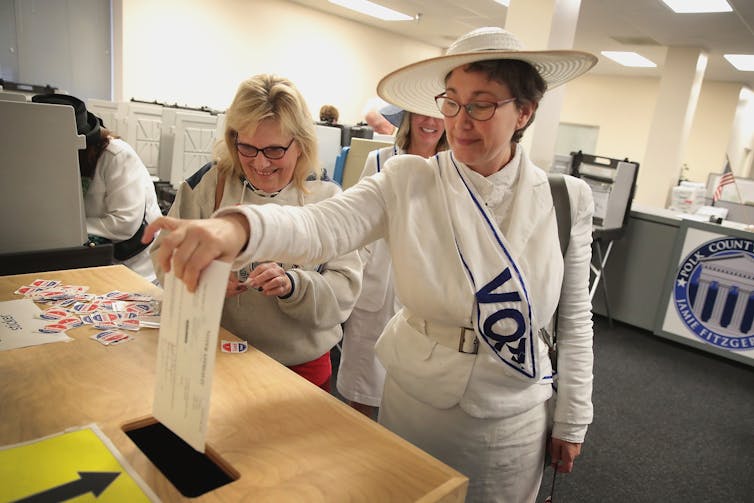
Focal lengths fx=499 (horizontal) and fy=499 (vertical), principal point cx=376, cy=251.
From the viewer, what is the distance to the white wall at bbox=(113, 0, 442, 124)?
22.7 ft

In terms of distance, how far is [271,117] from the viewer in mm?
1429

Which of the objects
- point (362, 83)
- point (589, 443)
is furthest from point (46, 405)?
point (362, 83)

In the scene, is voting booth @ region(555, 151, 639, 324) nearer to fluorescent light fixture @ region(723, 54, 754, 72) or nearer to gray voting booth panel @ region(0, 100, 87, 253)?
gray voting booth panel @ region(0, 100, 87, 253)

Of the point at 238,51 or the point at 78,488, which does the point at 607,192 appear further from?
the point at 238,51

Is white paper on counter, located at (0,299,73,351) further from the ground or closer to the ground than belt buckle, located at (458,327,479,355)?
closer to the ground

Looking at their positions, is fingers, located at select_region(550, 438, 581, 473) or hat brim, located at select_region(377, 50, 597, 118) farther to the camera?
fingers, located at select_region(550, 438, 581, 473)

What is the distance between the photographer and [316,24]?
9.05 meters

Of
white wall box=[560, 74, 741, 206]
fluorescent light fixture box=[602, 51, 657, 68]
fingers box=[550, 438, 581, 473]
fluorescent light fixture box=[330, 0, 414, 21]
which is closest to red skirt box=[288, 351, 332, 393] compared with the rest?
fingers box=[550, 438, 581, 473]

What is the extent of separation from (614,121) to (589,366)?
1286 cm

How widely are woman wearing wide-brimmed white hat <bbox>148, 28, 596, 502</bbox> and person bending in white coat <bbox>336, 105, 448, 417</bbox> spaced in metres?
0.66

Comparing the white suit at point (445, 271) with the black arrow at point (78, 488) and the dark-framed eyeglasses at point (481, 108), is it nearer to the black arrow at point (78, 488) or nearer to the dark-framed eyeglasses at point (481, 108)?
the dark-framed eyeglasses at point (481, 108)

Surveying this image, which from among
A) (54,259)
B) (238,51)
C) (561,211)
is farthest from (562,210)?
(238,51)

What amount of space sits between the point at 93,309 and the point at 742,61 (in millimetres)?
10812

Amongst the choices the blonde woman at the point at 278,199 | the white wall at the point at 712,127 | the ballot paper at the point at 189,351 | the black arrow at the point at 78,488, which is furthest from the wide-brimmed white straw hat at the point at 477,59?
the white wall at the point at 712,127
